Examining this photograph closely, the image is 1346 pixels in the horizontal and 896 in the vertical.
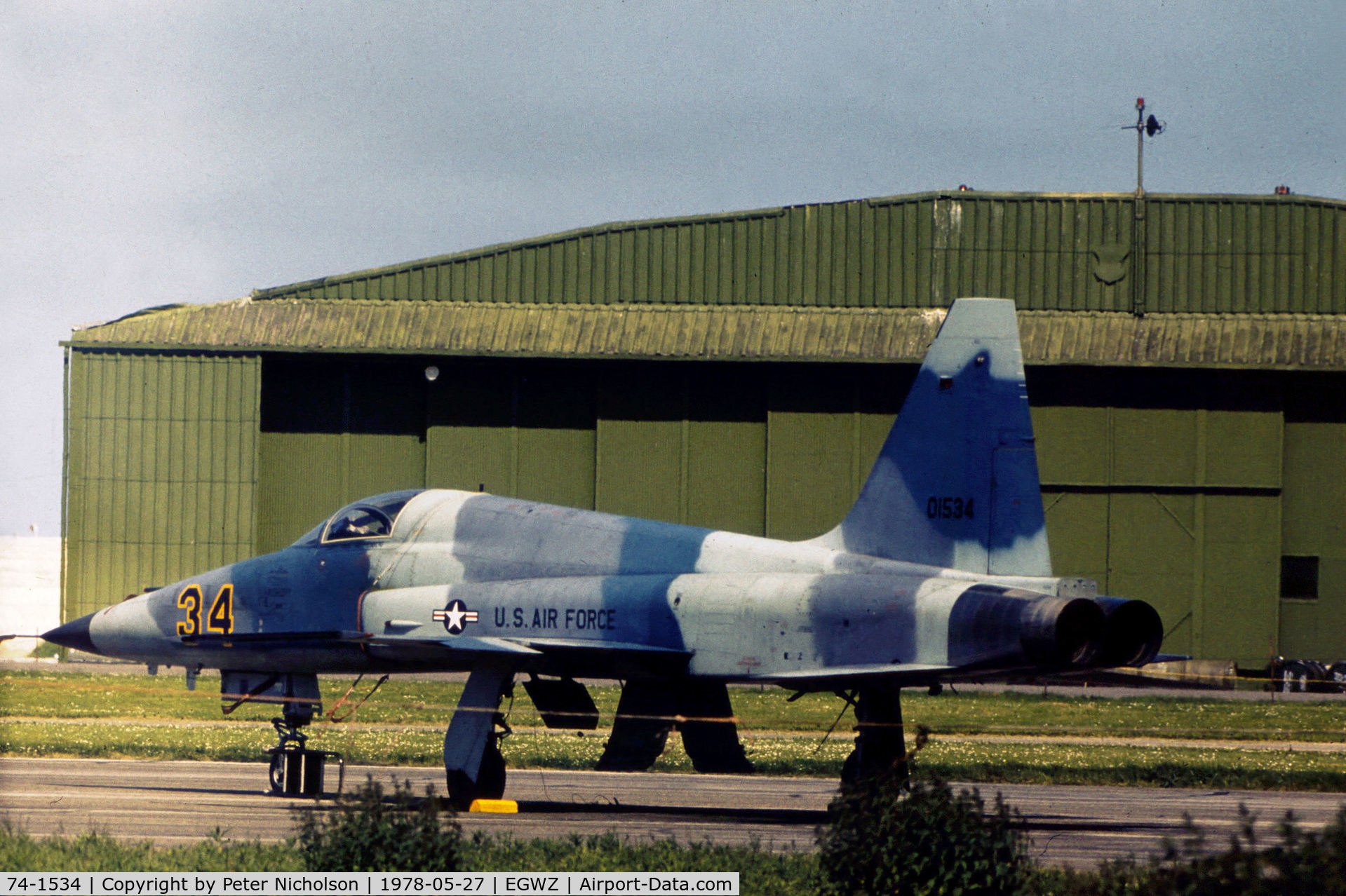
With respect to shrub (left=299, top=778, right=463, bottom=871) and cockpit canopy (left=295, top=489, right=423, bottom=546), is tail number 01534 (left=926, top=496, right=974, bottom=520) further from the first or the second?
shrub (left=299, top=778, right=463, bottom=871)

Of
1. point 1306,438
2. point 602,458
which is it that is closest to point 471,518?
point 602,458

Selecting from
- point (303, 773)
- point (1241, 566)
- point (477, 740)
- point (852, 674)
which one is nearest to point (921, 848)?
point (852, 674)

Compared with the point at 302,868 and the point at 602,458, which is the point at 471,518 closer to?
the point at 302,868

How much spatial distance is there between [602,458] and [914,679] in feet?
79.1

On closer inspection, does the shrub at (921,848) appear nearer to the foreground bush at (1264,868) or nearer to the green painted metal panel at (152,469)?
the foreground bush at (1264,868)

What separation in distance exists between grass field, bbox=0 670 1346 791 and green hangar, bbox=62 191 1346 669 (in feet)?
17.5

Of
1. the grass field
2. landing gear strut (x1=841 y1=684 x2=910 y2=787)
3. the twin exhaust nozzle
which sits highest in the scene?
the twin exhaust nozzle

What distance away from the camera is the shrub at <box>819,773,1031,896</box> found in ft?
A: 28.2

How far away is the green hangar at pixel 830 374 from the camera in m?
36.6

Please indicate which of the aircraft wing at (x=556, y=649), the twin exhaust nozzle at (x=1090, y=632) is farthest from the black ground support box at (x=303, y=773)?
the twin exhaust nozzle at (x=1090, y=632)

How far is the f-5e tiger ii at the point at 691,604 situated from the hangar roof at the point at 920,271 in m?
20.5

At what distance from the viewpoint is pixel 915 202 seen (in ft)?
123

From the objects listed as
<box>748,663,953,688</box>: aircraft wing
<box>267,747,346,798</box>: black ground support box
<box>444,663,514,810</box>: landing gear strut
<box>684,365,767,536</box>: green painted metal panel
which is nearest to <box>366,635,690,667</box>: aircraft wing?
<box>444,663,514,810</box>: landing gear strut

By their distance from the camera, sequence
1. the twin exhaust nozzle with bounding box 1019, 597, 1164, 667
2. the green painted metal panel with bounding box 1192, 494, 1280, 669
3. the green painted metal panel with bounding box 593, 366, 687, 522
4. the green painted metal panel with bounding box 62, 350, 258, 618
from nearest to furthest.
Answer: the twin exhaust nozzle with bounding box 1019, 597, 1164, 667 → the green painted metal panel with bounding box 62, 350, 258, 618 → the green painted metal panel with bounding box 593, 366, 687, 522 → the green painted metal panel with bounding box 1192, 494, 1280, 669
